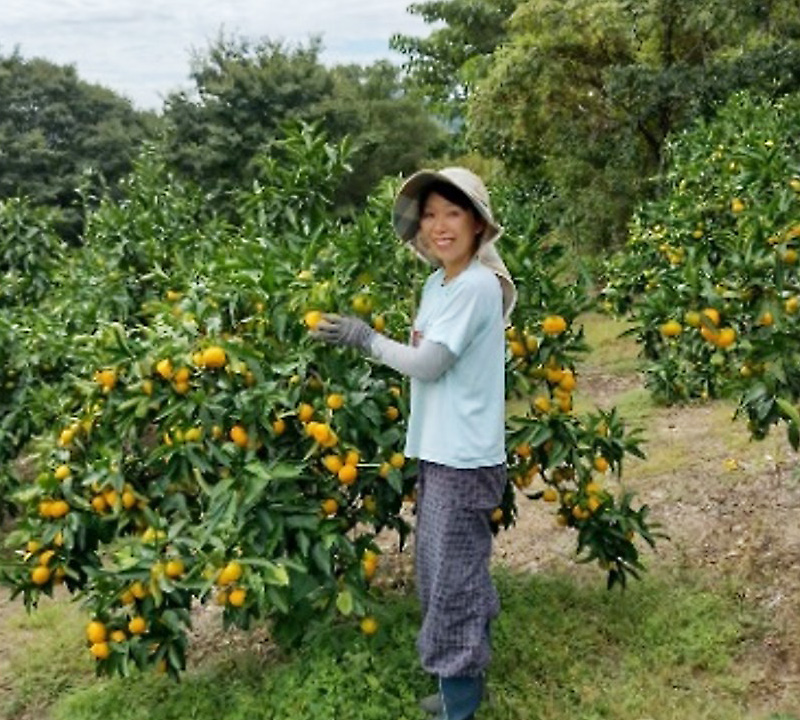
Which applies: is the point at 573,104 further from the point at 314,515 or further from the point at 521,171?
the point at 314,515

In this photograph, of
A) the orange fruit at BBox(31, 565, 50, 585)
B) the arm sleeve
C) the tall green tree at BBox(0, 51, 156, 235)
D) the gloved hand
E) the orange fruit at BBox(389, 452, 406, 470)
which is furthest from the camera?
the tall green tree at BBox(0, 51, 156, 235)

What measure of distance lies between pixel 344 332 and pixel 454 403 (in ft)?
0.97

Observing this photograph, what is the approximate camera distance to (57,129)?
23562 mm

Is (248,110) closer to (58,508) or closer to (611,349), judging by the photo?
(611,349)

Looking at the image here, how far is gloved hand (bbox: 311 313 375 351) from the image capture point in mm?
2289

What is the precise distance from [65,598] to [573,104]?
886 centimetres

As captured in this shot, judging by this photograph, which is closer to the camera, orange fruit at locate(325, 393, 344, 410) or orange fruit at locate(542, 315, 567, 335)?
orange fruit at locate(325, 393, 344, 410)

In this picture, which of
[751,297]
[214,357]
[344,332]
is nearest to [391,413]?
[344,332]

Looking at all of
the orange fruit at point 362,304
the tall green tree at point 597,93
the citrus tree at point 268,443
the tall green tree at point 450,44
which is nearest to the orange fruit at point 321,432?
the citrus tree at point 268,443

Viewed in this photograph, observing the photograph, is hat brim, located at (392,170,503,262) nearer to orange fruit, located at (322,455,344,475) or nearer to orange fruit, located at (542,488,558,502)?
orange fruit, located at (322,455,344,475)

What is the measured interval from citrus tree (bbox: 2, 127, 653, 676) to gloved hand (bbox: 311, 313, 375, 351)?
38 mm

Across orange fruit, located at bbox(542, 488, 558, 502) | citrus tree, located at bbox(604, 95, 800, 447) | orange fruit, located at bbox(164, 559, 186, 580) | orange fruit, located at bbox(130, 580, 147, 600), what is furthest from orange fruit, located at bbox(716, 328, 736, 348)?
orange fruit, located at bbox(130, 580, 147, 600)

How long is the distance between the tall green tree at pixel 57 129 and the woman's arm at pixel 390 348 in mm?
19948

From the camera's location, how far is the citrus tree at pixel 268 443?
7.80 feet
